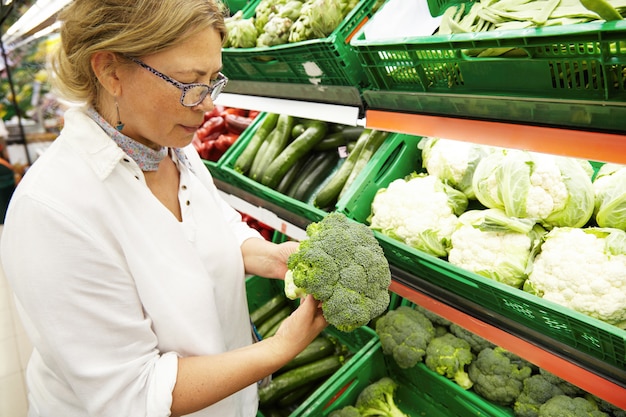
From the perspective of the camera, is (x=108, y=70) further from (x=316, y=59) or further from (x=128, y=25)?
(x=316, y=59)

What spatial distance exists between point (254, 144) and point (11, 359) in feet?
8.75

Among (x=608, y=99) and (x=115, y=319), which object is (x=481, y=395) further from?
(x=115, y=319)

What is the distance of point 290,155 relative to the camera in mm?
2381

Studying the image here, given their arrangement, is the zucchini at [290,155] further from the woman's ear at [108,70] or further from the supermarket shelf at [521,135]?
the woman's ear at [108,70]

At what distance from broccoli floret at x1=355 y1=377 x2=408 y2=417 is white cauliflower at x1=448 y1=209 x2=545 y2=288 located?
0.76 meters

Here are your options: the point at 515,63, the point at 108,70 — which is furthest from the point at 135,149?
the point at 515,63

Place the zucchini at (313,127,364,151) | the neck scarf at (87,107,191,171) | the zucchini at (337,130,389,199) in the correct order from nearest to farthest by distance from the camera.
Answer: the neck scarf at (87,107,191,171) → the zucchini at (337,130,389,199) → the zucchini at (313,127,364,151)

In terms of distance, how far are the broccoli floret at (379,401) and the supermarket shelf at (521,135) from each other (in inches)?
45.1

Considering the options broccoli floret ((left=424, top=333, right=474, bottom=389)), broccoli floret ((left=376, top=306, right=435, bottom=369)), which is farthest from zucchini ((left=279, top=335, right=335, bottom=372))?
broccoli floret ((left=424, top=333, right=474, bottom=389))

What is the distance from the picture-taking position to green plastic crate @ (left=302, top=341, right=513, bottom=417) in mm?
1684

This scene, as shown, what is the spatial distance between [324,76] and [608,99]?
0.99 m

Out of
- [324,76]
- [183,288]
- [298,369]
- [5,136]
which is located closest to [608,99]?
[324,76]

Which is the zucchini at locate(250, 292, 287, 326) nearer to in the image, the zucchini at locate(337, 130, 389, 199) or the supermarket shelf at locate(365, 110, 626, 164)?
the zucchini at locate(337, 130, 389, 199)

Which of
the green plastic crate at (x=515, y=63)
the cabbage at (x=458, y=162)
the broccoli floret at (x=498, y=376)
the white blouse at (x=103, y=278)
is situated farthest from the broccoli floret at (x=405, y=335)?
the green plastic crate at (x=515, y=63)
